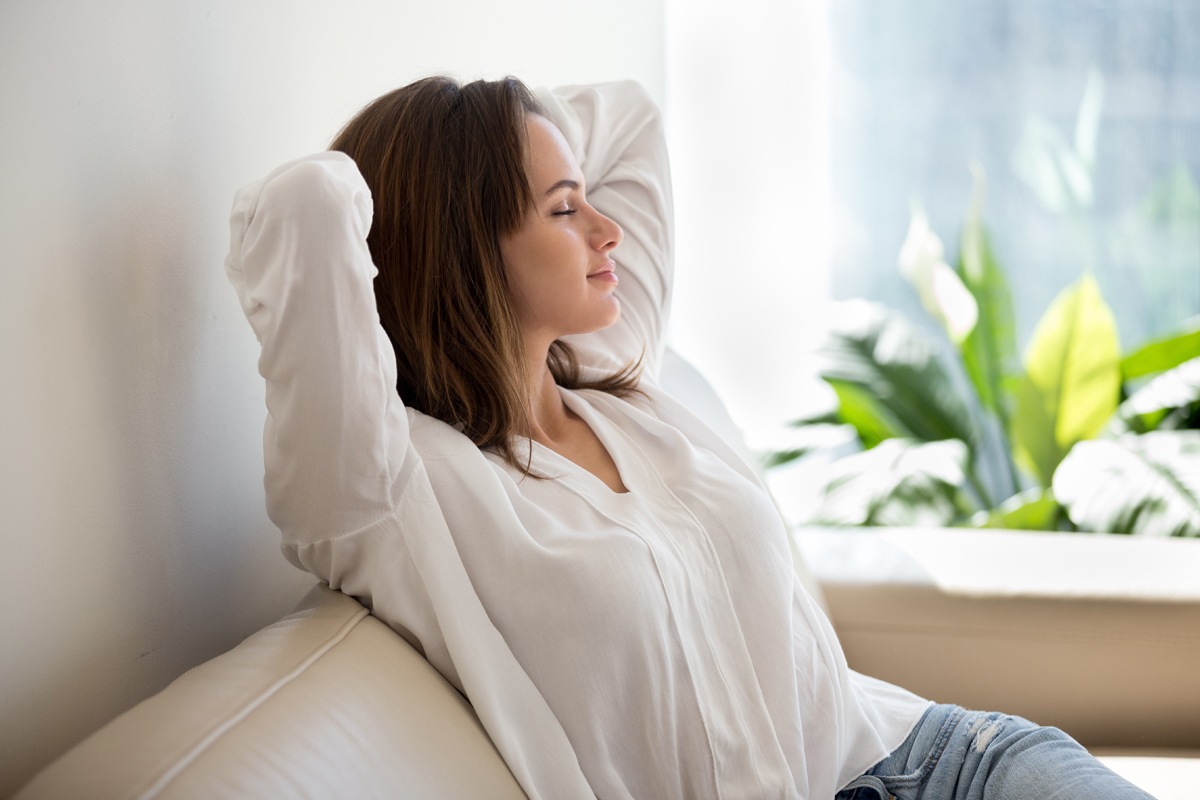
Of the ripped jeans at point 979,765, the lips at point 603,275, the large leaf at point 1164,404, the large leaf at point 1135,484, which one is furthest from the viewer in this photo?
the large leaf at point 1164,404

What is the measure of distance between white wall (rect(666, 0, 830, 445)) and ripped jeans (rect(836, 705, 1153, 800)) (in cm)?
170

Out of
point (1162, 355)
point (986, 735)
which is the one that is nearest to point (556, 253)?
point (986, 735)

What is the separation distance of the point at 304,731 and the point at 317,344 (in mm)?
276

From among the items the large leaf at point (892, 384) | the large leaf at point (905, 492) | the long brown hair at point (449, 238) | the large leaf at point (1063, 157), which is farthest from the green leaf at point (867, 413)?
the long brown hair at point (449, 238)

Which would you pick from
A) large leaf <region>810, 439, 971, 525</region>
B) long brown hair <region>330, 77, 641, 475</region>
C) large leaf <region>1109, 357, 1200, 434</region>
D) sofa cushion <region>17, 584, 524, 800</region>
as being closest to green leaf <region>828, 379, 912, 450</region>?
large leaf <region>810, 439, 971, 525</region>

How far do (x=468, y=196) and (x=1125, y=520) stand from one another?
172cm

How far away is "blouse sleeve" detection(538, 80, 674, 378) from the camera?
122cm

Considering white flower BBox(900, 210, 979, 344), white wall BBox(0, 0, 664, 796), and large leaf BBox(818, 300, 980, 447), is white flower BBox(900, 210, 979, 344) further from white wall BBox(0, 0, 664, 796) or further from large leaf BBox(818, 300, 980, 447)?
white wall BBox(0, 0, 664, 796)

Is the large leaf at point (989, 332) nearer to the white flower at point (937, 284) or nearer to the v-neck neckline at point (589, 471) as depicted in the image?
the white flower at point (937, 284)

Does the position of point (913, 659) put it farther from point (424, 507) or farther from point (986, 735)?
point (424, 507)

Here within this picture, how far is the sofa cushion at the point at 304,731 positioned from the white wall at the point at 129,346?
4.0 inches

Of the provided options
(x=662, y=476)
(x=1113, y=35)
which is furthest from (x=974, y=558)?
(x=1113, y=35)

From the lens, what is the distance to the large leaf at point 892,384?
8.05ft

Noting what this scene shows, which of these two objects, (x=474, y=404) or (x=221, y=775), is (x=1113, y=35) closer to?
(x=474, y=404)
